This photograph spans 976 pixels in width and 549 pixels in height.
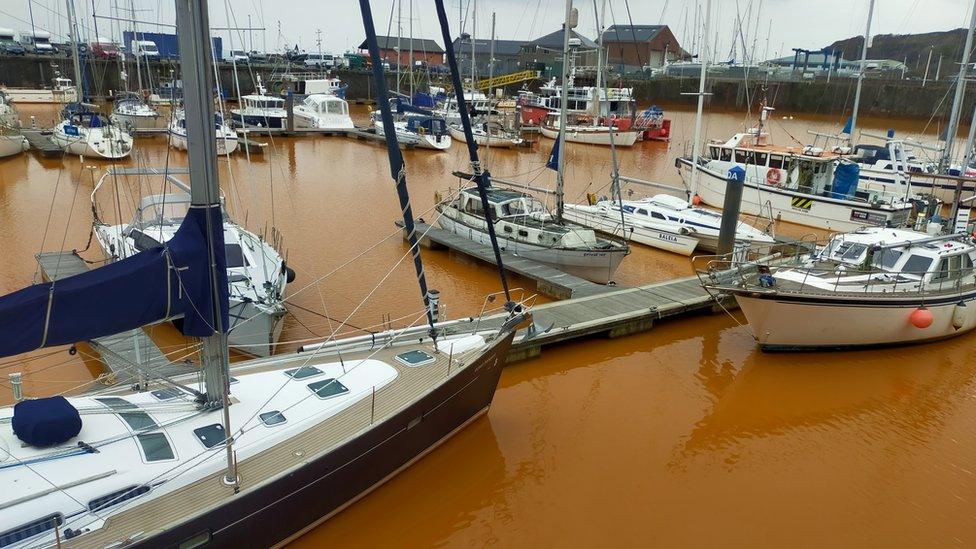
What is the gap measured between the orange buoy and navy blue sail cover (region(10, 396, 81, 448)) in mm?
15555

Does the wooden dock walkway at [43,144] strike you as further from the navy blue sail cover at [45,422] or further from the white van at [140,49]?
the navy blue sail cover at [45,422]

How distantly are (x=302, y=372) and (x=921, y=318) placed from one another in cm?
1301

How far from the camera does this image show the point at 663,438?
1135cm

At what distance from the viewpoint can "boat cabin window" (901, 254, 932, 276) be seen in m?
14.8

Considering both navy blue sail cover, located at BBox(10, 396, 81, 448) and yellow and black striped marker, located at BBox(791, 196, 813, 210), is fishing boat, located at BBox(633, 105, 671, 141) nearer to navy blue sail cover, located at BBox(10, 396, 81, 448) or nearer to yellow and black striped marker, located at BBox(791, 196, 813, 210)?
yellow and black striped marker, located at BBox(791, 196, 813, 210)

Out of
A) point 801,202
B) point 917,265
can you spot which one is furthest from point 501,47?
→ point 917,265

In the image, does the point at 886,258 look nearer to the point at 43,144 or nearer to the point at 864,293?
the point at 864,293

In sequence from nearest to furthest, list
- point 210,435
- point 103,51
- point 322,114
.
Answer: point 210,435
point 322,114
point 103,51

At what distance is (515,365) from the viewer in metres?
13.6

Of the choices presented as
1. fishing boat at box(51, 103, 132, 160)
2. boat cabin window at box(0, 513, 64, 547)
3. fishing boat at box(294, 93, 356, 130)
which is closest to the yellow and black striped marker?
boat cabin window at box(0, 513, 64, 547)

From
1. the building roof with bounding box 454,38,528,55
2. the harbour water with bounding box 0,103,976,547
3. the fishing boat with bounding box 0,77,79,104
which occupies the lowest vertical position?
the harbour water with bounding box 0,103,976,547

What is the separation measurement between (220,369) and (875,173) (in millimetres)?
29710

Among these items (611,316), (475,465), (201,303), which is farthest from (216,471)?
(611,316)

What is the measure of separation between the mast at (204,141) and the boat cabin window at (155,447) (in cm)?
74
